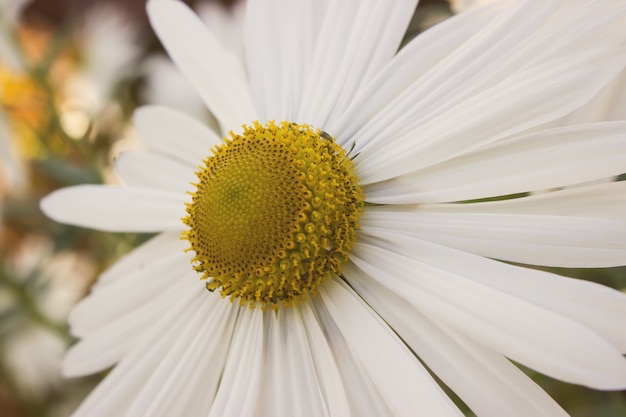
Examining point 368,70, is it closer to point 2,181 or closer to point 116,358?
point 116,358

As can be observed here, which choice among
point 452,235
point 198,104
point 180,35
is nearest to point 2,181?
point 198,104

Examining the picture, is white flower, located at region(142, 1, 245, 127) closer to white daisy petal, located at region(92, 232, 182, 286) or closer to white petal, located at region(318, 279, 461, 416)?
white daisy petal, located at region(92, 232, 182, 286)

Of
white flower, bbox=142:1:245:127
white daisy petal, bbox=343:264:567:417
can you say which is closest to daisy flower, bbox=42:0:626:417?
white daisy petal, bbox=343:264:567:417

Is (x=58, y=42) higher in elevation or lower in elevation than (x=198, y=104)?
higher

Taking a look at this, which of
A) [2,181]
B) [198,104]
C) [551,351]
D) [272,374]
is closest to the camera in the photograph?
[551,351]

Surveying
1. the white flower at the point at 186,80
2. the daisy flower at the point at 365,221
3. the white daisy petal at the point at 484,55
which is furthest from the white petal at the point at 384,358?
the white flower at the point at 186,80

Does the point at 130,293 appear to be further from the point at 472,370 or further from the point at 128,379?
the point at 472,370
